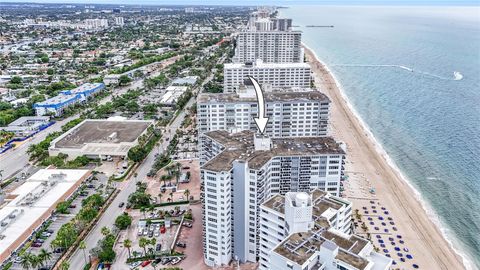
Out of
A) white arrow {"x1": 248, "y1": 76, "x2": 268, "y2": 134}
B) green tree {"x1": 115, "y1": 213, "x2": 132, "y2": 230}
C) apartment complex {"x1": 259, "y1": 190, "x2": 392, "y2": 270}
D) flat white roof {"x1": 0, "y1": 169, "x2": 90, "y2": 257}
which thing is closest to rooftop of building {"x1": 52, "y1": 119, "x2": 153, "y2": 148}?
flat white roof {"x1": 0, "y1": 169, "x2": 90, "y2": 257}

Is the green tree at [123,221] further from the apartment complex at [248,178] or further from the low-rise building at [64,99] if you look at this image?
the low-rise building at [64,99]

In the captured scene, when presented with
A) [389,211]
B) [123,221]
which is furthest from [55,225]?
[389,211]

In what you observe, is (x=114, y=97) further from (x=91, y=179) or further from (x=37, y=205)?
(x=37, y=205)

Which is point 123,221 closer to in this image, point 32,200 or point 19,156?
point 32,200

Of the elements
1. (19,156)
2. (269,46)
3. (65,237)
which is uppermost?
(269,46)

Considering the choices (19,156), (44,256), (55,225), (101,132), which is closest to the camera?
(44,256)

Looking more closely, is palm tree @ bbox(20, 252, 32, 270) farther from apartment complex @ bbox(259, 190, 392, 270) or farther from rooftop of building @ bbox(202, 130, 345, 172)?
apartment complex @ bbox(259, 190, 392, 270)
